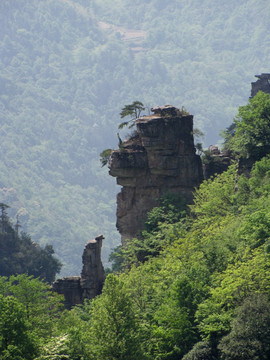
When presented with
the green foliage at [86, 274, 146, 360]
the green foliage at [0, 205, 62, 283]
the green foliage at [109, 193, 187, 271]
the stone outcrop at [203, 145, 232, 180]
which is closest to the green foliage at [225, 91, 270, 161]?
the green foliage at [109, 193, 187, 271]

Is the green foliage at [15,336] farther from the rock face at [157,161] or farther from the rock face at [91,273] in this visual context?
the rock face at [157,161]

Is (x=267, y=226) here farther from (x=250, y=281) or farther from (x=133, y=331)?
(x=133, y=331)

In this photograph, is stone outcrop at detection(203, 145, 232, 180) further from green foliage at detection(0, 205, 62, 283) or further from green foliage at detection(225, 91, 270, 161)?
green foliage at detection(0, 205, 62, 283)

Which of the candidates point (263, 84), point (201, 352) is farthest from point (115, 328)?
point (263, 84)

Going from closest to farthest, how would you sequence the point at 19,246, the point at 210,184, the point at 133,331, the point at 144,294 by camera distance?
the point at 133,331 → the point at 144,294 → the point at 210,184 → the point at 19,246

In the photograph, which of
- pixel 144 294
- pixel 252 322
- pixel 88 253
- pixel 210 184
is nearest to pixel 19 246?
pixel 88 253

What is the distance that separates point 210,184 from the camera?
81.0 metres

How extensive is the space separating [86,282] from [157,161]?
16911 millimetres

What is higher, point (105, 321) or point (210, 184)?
point (210, 184)

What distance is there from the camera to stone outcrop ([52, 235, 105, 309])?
8925 centimetres

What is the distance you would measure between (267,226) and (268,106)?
94.7ft

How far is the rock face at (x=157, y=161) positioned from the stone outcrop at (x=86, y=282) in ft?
17.4

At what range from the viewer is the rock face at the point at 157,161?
290 ft

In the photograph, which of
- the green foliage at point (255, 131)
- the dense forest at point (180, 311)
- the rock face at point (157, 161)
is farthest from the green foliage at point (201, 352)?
the rock face at point (157, 161)
